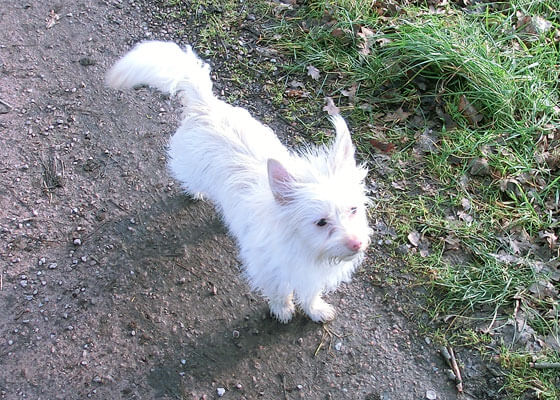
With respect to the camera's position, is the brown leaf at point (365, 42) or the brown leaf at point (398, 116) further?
the brown leaf at point (365, 42)

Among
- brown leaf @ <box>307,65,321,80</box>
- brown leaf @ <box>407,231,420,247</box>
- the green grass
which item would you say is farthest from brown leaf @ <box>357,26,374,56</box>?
brown leaf @ <box>407,231,420,247</box>

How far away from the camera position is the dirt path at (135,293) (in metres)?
3.29

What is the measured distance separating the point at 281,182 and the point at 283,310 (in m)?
1.28

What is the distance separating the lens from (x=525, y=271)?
3.69 m

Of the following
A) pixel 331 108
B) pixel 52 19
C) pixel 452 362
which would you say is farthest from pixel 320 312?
pixel 52 19

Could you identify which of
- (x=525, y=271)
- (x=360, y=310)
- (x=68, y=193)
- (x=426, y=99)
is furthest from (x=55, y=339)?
(x=426, y=99)

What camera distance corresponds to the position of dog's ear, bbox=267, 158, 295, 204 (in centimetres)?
255

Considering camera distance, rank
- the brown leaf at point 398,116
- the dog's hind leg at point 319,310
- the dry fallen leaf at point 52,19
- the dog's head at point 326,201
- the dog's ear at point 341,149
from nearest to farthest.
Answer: the dog's head at point 326,201 → the dog's ear at point 341,149 → the dog's hind leg at point 319,310 → the brown leaf at point 398,116 → the dry fallen leaf at point 52,19

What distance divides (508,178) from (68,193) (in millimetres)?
3980

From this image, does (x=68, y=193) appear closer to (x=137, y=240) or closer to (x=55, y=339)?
(x=137, y=240)

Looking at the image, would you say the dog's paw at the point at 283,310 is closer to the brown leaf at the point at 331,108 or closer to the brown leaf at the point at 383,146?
the brown leaf at the point at 383,146

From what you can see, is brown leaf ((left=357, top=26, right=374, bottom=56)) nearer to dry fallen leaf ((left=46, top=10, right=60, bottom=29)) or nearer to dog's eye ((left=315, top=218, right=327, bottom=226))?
dog's eye ((left=315, top=218, right=327, bottom=226))

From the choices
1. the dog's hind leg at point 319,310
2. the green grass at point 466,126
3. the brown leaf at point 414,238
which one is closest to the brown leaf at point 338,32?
the green grass at point 466,126

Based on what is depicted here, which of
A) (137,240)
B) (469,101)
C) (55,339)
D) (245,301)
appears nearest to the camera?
(55,339)
